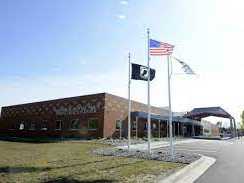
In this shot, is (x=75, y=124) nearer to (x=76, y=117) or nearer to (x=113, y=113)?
(x=76, y=117)

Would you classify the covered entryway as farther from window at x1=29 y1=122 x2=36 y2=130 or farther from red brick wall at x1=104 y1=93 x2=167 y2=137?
window at x1=29 y1=122 x2=36 y2=130

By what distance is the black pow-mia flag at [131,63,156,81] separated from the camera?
19558 millimetres

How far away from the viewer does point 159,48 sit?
18.6 metres

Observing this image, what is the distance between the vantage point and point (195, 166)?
46.2 ft

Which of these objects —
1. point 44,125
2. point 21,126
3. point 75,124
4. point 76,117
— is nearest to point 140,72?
point 76,117

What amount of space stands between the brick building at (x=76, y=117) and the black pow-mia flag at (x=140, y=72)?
57.2 feet

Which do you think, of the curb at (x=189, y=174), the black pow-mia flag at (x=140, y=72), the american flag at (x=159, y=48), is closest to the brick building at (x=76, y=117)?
the black pow-mia flag at (x=140, y=72)

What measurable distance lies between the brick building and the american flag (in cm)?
1882

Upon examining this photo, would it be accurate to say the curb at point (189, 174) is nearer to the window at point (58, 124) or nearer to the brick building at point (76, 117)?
the brick building at point (76, 117)

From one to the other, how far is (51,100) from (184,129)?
2931 centimetres

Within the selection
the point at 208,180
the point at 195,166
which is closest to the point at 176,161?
the point at 195,166

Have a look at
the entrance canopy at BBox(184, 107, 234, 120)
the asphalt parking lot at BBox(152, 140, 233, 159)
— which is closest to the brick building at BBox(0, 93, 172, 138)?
the asphalt parking lot at BBox(152, 140, 233, 159)

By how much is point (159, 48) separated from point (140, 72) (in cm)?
213

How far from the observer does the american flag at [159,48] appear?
1827 cm
